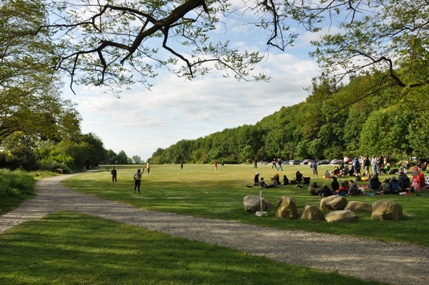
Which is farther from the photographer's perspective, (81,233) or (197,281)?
(81,233)

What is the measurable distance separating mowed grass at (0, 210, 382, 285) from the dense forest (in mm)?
6079

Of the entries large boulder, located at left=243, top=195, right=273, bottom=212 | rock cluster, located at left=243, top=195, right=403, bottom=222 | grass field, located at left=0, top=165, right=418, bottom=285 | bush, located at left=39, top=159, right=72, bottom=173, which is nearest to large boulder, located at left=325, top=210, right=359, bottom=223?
rock cluster, located at left=243, top=195, right=403, bottom=222

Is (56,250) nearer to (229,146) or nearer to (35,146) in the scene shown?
(35,146)

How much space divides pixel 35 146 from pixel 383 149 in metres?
66.6

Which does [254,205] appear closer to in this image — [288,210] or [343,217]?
[288,210]

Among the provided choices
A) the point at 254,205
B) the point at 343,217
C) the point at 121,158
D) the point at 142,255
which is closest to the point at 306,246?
the point at 343,217

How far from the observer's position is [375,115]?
69.8 metres

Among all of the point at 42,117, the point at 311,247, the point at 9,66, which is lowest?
the point at 311,247

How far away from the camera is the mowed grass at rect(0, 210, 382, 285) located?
6.69 m

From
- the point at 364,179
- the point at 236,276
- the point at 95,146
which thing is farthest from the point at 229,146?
the point at 236,276

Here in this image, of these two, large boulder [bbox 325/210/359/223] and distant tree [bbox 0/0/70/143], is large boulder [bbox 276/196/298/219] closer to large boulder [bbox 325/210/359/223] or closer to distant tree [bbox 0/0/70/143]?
large boulder [bbox 325/210/359/223]

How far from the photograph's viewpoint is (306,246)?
9102 mm

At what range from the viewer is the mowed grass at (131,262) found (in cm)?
669

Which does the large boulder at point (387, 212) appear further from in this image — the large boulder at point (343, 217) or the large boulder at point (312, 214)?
the large boulder at point (312, 214)
